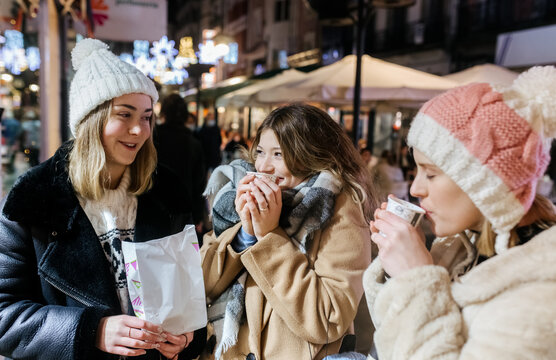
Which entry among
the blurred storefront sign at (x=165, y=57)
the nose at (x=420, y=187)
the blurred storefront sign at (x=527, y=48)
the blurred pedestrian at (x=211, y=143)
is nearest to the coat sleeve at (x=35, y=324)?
the nose at (x=420, y=187)

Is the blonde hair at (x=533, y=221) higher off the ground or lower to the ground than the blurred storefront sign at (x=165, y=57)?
lower

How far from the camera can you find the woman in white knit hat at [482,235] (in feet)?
3.09

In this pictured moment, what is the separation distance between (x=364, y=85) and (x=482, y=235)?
5491 mm

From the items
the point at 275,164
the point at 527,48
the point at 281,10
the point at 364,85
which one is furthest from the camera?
the point at 281,10

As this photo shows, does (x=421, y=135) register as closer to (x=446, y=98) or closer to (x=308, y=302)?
(x=446, y=98)

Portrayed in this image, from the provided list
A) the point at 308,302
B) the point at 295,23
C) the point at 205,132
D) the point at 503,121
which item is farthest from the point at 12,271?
the point at 295,23

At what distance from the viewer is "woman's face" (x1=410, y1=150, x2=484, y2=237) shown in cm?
113

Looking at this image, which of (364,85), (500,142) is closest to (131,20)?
(364,85)

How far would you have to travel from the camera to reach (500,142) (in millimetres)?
1036

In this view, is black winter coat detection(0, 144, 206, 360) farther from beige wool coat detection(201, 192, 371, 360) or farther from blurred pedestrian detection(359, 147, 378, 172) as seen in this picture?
blurred pedestrian detection(359, 147, 378, 172)

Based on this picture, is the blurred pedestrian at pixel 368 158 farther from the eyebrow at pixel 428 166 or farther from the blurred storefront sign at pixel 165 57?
the blurred storefront sign at pixel 165 57

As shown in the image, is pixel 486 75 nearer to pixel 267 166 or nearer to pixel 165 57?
pixel 267 166

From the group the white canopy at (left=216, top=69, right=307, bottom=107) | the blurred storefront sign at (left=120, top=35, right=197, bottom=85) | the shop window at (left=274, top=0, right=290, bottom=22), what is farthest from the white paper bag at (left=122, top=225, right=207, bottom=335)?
the shop window at (left=274, top=0, right=290, bottom=22)

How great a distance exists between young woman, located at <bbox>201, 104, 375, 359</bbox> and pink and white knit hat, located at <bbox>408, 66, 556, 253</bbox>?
2.20 feet
